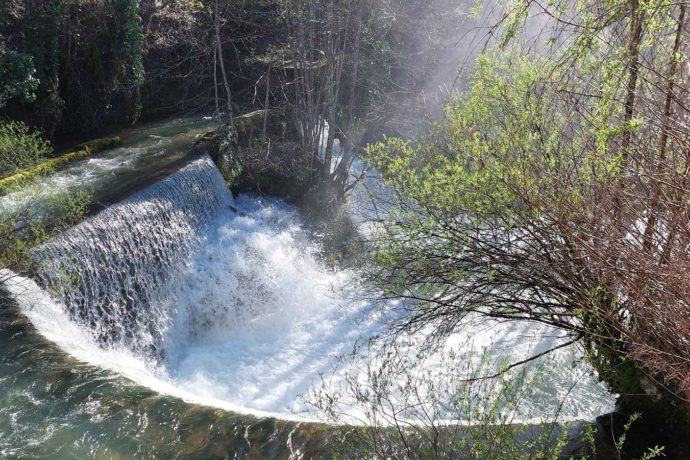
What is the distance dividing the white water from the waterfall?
0.6 inches

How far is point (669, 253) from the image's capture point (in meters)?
2.84

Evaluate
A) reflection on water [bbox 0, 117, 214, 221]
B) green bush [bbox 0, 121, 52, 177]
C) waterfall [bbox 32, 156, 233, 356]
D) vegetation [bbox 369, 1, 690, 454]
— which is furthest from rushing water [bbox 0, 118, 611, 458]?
green bush [bbox 0, 121, 52, 177]

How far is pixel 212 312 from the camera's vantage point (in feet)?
26.0

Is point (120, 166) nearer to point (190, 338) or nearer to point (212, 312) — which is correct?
point (212, 312)

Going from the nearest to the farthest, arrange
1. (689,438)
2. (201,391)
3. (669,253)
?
1. (669,253)
2. (689,438)
3. (201,391)

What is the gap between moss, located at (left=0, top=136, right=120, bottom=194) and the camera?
764 cm

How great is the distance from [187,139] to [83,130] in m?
2.51

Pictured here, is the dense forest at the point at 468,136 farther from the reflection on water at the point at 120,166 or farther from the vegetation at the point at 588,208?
the reflection on water at the point at 120,166

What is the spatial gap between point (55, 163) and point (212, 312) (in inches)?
153

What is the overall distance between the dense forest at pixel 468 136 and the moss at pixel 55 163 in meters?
0.13

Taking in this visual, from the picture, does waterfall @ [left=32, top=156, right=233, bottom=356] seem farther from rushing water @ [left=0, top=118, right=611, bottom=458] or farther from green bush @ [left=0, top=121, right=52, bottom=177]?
green bush @ [left=0, top=121, right=52, bottom=177]

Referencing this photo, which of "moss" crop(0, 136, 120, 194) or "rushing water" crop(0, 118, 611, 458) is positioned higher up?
"moss" crop(0, 136, 120, 194)

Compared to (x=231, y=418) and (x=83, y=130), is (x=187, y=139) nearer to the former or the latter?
(x=83, y=130)

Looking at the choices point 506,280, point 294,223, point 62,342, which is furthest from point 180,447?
point 294,223
